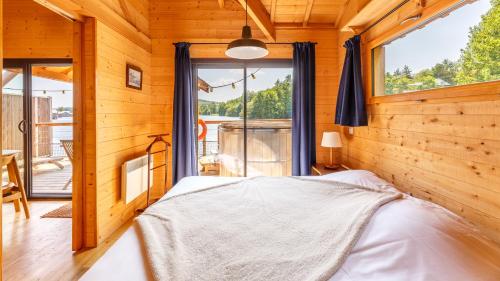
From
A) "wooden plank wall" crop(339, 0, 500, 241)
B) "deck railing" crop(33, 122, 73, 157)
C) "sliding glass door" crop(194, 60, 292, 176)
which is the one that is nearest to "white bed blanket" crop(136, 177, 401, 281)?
"wooden plank wall" crop(339, 0, 500, 241)

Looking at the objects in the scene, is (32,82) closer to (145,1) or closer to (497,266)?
(145,1)

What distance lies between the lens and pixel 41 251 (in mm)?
2459

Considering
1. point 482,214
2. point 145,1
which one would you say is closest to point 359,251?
point 482,214

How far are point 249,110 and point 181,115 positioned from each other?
955 mm

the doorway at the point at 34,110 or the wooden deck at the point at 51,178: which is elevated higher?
the doorway at the point at 34,110

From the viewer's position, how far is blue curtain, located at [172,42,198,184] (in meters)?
3.62

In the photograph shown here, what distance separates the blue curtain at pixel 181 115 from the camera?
3615mm

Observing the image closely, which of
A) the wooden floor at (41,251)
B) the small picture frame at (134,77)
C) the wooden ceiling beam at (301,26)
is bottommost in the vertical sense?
the wooden floor at (41,251)

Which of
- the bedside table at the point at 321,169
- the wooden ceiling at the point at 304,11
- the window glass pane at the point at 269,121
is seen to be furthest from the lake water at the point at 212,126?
the wooden ceiling at the point at 304,11

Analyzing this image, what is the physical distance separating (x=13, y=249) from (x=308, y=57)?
3.77m

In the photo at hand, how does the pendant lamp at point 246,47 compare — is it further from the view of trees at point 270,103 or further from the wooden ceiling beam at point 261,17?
the view of trees at point 270,103

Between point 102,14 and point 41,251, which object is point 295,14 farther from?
point 41,251

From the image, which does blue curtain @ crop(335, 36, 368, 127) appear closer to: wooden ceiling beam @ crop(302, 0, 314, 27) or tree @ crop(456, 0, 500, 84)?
wooden ceiling beam @ crop(302, 0, 314, 27)

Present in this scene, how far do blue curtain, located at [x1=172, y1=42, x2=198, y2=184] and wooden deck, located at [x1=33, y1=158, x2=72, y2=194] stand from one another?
1974mm
